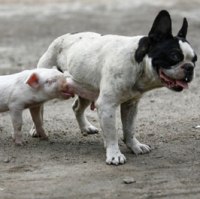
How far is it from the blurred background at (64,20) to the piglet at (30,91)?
4.54m

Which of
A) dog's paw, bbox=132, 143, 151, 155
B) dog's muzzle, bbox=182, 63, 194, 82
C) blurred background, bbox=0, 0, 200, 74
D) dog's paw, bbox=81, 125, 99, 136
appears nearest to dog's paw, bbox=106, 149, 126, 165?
dog's paw, bbox=132, 143, 151, 155

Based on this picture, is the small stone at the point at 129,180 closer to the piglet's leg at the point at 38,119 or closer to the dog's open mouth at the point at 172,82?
the dog's open mouth at the point at 172,82

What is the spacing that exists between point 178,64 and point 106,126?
101 cm

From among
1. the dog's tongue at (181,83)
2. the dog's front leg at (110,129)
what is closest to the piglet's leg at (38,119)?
the dog's front leg at (110,129)

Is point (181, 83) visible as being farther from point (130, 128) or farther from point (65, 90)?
point (65, 90)

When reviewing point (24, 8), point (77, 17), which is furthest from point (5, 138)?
point (24, 8)

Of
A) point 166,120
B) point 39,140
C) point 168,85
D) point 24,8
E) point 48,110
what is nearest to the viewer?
point 168,85

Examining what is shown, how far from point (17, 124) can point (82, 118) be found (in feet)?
3.37

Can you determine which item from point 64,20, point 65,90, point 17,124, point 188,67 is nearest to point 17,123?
point 17,124

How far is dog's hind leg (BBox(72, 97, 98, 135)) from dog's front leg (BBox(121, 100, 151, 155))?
0.91 m

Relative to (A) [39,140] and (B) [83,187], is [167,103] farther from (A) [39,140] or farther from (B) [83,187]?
(B) [83,187]

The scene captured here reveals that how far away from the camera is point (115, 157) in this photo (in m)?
7.16

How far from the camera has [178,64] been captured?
6.75 metres

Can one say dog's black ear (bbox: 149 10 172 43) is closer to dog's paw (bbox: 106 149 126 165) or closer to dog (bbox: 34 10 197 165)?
dog (bbox: 34 10 197 165)
